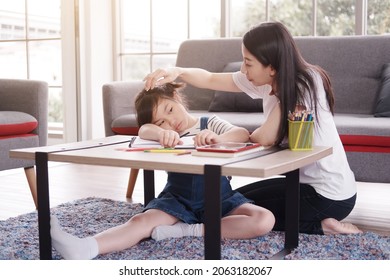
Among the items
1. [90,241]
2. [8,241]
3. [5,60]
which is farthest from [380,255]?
[5,60]

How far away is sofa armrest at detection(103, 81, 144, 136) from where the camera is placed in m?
3.21

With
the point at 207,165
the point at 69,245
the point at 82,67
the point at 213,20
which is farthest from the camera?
the point at 82,67

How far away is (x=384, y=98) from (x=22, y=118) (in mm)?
1766

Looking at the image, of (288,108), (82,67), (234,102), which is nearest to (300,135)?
(288,108)

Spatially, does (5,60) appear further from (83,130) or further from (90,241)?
(90,241)

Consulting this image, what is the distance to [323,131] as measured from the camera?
2.02 meters

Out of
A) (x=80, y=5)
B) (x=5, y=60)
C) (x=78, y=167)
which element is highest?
(x=80, y=5)

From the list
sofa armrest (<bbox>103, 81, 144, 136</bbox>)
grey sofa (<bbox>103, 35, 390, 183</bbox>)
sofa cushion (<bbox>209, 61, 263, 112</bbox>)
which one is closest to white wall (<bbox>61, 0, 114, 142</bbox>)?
grey sofa (<bbox>103, 35, 390, 183</bbox>)

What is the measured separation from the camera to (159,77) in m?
2.06

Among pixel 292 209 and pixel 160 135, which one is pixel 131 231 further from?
pixel 292 209

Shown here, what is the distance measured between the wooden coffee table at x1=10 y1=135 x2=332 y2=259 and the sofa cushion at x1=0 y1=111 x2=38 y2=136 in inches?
40.0

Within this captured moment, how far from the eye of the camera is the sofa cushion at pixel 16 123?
2.95m

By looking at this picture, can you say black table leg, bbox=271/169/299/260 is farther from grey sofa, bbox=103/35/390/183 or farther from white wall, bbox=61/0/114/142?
white wall, bbox=61/0/114/142
